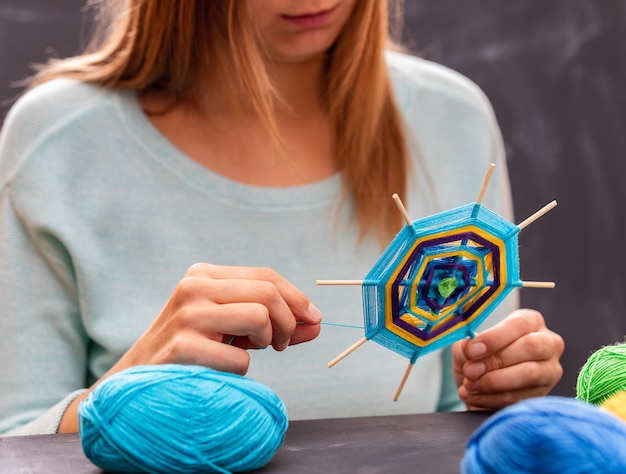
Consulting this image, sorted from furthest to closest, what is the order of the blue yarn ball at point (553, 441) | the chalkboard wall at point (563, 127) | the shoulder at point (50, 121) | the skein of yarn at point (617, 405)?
the chalkboard wall at point (563, 127)
the shoulder at point (50, 121)
the skein of yarn at point (617, 405)
the blue yarn ball at point (553, 441)

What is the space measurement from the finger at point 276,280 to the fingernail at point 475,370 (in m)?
0.18

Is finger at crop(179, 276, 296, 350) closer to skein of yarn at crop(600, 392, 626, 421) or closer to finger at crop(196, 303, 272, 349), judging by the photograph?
finger at crop(196, 303, 272, 349)

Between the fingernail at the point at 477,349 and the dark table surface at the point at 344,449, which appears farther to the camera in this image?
the fingernail at the point at 477,349

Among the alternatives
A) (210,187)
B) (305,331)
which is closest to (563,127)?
(210,187)

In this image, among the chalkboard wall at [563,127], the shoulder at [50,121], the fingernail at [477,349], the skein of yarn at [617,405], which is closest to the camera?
the skein of yarn at [617,405]

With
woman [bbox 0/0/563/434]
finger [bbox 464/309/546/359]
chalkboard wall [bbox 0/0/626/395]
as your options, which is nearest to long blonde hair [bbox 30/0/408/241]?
woman [bbox 0/0/563/434]

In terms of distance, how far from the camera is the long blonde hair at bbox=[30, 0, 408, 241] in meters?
1.01

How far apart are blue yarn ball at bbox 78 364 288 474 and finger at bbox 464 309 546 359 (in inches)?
10.9

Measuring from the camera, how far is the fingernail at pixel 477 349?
0.79m

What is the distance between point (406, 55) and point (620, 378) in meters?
0.78

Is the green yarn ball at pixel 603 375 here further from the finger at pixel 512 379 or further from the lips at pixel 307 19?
the lips at pixel 307 19

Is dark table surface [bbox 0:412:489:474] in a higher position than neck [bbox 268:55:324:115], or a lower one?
lower

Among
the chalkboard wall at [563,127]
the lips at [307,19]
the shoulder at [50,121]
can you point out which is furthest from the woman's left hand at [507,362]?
the chalkboard wall at [563,127]

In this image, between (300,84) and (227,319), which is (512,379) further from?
(300,84)
